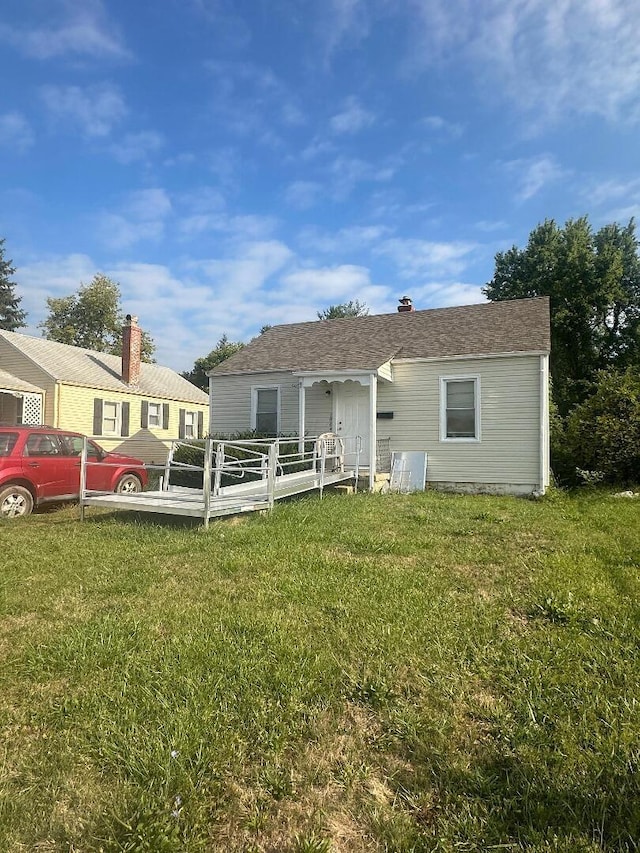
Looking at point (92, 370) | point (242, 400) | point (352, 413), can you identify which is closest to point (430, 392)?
point (352, 413)

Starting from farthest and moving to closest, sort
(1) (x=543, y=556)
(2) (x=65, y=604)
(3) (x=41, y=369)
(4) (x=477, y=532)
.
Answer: (3) (x=41, y=369)
(4) (x=477, y=532)
(1) (x=543, y=556)
(2) (x=65, y=604)

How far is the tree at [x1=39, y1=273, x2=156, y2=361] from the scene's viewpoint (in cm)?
4156

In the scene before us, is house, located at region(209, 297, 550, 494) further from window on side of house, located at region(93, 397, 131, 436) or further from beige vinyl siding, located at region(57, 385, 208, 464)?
window on side of house, located at region(93, 397, 131, 436)

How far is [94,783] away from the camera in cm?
216

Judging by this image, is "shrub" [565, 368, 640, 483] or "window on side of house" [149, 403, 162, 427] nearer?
"shrub" [565, 368, 640, 483]

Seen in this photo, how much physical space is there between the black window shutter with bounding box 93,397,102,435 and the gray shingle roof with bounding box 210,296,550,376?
8418 millimetres

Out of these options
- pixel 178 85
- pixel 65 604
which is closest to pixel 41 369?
pixel 178 85

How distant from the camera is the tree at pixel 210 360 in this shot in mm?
48250

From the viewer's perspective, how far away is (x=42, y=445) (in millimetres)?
9219

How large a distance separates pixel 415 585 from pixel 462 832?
9.07 ft

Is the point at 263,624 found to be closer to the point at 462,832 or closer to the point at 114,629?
the point at 114,629

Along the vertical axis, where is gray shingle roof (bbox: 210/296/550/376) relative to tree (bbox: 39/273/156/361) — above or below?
below

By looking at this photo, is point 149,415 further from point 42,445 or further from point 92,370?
point 42,445

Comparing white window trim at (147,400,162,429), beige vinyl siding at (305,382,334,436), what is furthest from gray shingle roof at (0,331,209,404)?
beige vinyl siding at (305,382,334,436)
